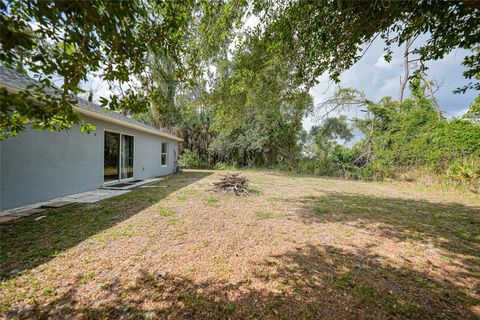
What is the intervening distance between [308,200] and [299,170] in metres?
9.57

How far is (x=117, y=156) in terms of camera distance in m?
7.79

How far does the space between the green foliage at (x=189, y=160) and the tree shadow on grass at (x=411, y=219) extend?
13285 millimetres

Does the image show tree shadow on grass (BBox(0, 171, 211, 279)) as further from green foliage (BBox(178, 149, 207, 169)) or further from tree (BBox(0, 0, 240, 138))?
green foliage (BBox(178, 149, 207, 169))

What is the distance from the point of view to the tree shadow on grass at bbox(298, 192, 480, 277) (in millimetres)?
3289

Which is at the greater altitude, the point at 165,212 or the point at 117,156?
the point at 117,156

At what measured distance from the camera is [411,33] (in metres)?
3.31

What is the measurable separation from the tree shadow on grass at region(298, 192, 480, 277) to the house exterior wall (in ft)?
21.1

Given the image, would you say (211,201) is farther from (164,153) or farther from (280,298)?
(164,153)

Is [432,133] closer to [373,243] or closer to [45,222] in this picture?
[373,243]

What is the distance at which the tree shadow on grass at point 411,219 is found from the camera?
10.8 feet

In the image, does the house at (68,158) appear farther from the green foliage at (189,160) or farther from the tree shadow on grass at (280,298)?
the green foliage at (189,160)

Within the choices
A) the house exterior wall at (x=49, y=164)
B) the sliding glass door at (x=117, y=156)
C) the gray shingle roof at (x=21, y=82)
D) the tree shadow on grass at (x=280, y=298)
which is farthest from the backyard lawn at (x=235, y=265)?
the sliding glass door at (x=117, y=156)

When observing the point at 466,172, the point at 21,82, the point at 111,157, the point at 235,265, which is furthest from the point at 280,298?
the point at 466,172

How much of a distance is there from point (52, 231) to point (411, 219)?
293 inches
